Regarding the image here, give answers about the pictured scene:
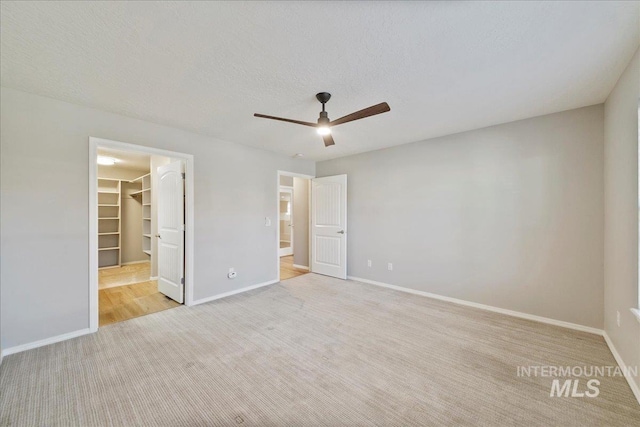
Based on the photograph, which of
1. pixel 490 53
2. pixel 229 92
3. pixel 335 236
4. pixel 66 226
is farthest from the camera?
pixel 335 236

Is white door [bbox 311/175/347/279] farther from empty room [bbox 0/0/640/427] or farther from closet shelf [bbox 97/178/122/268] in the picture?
closet shelf [bbox 97/178/122/268]

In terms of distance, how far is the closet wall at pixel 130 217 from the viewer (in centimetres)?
634

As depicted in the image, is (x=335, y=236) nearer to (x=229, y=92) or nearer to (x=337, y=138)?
(x=337, y=138)

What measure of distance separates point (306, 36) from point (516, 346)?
331 centimetres

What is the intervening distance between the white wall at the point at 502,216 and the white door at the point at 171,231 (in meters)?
3.16

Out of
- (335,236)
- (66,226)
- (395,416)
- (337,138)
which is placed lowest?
(395,416)

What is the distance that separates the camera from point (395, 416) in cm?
164

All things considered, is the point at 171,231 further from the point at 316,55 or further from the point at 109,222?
the point at 109,222

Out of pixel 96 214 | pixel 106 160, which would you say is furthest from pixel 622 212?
pixel 106 160

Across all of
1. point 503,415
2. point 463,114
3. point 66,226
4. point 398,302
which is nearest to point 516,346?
point 503,415

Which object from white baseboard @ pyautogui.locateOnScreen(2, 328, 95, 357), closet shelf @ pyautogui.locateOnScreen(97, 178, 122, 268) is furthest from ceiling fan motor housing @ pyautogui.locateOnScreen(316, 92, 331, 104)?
closet shelf @ pyautogui.locateOnScreen(97, 178, 122, 268)

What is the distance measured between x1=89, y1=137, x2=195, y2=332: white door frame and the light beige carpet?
35cm

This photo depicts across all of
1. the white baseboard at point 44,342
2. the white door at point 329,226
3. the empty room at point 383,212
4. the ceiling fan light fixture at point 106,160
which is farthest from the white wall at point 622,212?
the ceiling fan light fixture at point 106,160

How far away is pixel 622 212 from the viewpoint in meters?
2.15
